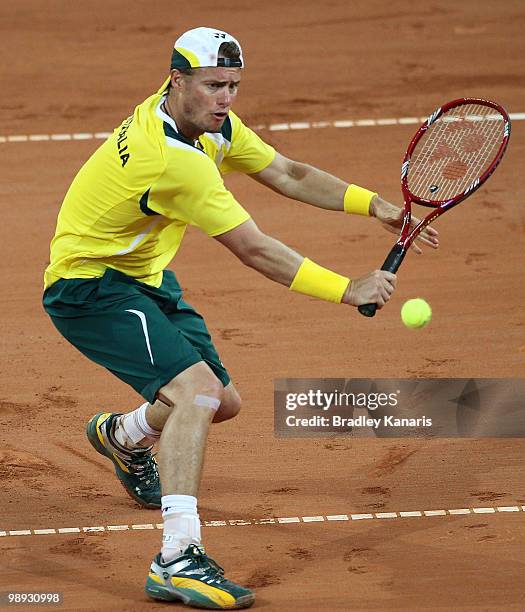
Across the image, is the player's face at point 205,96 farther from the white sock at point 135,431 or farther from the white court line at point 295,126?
the white court line at point 295,126

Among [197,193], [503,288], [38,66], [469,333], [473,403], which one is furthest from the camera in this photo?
[38,66]

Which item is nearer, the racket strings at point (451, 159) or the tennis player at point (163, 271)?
the tennis player at point (163, 271)

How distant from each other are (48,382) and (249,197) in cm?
317

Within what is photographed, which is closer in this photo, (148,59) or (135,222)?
(135,222)

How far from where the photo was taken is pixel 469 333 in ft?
29.7

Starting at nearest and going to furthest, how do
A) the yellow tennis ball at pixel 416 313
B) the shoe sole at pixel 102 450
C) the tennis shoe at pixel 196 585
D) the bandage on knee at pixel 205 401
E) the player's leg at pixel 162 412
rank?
the tennis shoe at pixel 196 585
the bandage on knee at pixel 205 401
the yellow tennis ball at pixel 416 313
the player's leg at pixel 162 412
the shoe sole at pixel 102 450

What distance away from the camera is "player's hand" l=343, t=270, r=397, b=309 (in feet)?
19.9

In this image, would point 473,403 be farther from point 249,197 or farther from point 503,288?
point 249,197

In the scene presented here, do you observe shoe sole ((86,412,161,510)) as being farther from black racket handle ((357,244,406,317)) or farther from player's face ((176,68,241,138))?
player's face ((176,68,241,138))

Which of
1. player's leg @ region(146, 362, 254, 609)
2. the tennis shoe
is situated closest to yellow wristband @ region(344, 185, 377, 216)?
player's leg @ region(146, 362, 254, 609)

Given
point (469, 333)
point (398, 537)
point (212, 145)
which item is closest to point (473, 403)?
point (469, 333)

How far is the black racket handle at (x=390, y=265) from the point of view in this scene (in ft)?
20.0

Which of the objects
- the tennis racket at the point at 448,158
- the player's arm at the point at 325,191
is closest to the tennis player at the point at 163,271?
the player's arm at the point at 325,191

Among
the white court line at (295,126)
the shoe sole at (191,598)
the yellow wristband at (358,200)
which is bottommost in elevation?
the shoe sole at (191,598)
